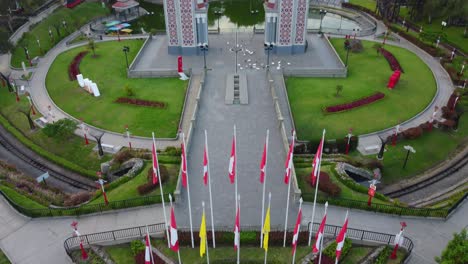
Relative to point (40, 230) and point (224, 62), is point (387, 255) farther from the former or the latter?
point (224, 62)

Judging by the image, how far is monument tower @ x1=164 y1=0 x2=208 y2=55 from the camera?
46.4m

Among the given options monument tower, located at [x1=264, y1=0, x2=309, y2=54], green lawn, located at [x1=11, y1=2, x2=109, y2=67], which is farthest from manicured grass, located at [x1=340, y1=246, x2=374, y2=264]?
green lawn, located at [x1=11, y1=2, x2=109, y2=67]

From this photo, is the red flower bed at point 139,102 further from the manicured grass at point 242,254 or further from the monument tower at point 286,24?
the manicured grass at point 242,254

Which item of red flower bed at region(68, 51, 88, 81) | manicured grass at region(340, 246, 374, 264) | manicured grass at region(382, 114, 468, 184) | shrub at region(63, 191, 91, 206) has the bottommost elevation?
manicured grass at region(382, 114, 468, 184)

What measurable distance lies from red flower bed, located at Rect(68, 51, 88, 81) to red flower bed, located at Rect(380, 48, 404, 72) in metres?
37.9

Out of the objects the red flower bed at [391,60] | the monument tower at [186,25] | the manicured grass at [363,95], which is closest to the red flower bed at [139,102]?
the monument tower at [186,25]

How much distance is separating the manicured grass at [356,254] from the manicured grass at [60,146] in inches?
799

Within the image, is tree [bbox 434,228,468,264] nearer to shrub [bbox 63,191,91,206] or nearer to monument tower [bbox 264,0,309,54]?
shrub [bbox 63,191,91,206]

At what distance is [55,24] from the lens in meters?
57.5

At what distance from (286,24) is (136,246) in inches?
1382

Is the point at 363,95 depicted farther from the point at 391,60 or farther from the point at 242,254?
the point at 242,254

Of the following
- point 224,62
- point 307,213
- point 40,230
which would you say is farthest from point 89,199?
point 224,62

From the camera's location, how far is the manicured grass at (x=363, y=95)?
118 ft

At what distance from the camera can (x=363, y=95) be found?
1586 inches
